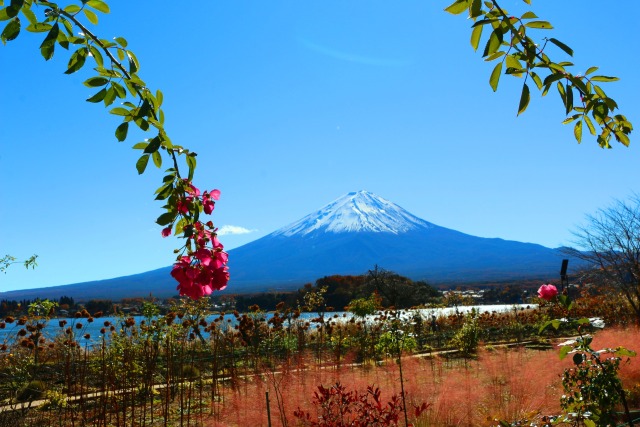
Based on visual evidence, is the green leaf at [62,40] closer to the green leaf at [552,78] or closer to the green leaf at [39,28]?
the green leaf at [39,28]

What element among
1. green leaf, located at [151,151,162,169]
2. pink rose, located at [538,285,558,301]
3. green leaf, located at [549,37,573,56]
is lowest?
pink rose, located at [538,285,558,301]

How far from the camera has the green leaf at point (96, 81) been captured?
1478 millimetres

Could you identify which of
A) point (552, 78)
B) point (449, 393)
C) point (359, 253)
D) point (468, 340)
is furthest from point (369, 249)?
point (552, 78)

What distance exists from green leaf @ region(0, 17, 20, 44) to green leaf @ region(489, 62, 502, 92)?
1.25 meters

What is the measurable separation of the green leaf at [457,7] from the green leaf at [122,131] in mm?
904

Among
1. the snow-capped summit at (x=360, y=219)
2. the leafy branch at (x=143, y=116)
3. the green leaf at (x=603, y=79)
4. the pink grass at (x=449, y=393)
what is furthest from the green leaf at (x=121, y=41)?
the snow-capped summit at (x=360, y=219)

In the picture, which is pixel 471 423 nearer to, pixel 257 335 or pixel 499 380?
pixel 499 380

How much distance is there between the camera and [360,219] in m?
150

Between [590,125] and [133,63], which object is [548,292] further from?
[133,63]

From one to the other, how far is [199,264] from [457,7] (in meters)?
0.94

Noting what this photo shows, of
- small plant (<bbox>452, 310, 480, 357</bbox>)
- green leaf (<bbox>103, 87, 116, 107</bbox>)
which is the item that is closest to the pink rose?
green leaf (<bbox>103, 87, 116, 107</bbox>)

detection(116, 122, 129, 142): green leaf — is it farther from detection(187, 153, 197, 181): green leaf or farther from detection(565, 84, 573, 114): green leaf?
detection(565, 84, 573, 114): green leaf

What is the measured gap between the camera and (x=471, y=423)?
4324 mm

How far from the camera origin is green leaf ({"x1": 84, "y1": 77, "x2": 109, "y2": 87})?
1.48 meters
